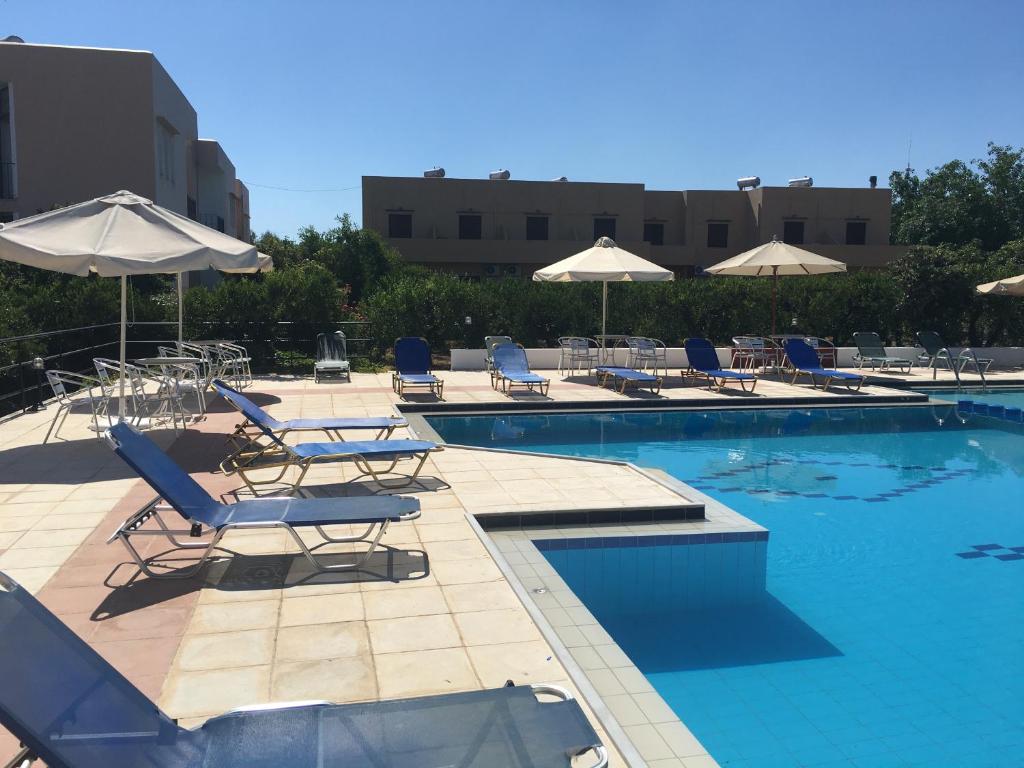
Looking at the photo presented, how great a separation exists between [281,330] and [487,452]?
962 centimetres

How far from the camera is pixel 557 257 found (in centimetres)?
3659

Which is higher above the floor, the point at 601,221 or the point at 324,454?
the point at 601,221

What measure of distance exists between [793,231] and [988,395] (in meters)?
25.2

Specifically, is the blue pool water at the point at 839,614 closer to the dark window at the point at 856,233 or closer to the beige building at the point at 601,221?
the beige building at the point at 601,221

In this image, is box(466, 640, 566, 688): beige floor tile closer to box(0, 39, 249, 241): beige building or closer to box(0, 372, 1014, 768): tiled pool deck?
box(0, 372, 1014, 768): tiled pool deck

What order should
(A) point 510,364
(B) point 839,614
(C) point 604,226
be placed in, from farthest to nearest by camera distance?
(C) point 604,226
(A) point 510,364
(B) point 839,614

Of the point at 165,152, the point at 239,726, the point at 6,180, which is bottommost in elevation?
the point at 239,726

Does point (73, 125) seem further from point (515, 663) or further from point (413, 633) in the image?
point (515, 663)

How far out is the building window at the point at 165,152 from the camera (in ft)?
84.1

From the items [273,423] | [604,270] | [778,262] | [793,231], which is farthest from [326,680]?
[793,231]

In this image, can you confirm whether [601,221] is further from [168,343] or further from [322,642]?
[322,642]

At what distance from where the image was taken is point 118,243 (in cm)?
767

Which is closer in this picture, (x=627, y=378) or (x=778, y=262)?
(x=627, y=378)

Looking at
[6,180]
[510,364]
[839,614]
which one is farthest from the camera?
[6,180]
